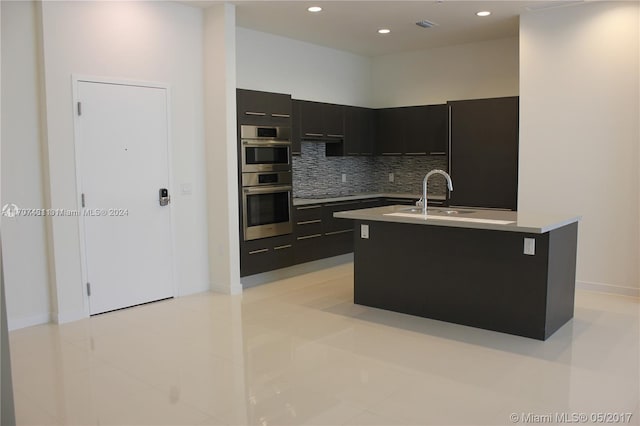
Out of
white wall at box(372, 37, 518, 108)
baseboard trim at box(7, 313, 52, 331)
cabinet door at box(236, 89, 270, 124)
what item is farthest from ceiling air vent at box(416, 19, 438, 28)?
baseboard trim at box(7, 313, 52, 331)

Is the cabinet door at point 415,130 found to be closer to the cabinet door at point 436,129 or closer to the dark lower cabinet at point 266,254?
the cabinet door at point 436,129

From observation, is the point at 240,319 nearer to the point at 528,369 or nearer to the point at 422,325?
the point at 422,325

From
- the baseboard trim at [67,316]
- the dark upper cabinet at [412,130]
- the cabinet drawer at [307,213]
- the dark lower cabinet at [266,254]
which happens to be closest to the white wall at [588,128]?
the dark upper cabinet at [412,130]

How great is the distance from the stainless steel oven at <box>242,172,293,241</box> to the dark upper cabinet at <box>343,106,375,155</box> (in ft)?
4.96

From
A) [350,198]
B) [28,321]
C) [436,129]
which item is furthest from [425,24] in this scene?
[28,321]

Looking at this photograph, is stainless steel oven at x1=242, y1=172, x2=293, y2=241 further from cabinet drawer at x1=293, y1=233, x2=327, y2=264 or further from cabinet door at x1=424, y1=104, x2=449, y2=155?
cabinet door at x1=424, y1=104, x2=449, y2=155

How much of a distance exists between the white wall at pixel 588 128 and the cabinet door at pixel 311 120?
2.44 metres

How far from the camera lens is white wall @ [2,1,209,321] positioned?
14.6ft

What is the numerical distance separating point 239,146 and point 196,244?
1.14 meters

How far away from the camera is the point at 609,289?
17.9 ft

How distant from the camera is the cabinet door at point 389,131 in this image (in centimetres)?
743

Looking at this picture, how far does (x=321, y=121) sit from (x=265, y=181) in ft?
4.67

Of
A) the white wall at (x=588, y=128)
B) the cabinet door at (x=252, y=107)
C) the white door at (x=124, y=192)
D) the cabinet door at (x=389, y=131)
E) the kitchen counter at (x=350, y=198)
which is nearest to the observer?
the white door at (x=124, y=192)

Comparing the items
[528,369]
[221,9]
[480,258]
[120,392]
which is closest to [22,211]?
[120,392]
